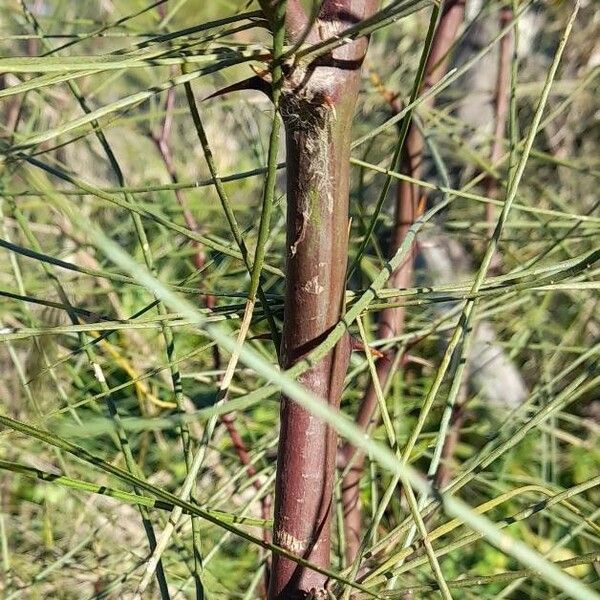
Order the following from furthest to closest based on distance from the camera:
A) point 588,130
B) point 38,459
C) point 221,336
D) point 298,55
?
point 588,130 < point 38,459 < point 298,55 < point 221,336

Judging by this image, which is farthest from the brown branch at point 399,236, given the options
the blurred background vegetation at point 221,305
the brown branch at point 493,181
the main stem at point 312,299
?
the main stem at point 312,299

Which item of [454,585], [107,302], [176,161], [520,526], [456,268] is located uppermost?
[176,161]

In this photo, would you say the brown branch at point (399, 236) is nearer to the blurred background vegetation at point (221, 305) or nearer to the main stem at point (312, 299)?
the blurred background vegetation at point (221, 305)

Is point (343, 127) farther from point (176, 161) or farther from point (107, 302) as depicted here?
point (176, 161)

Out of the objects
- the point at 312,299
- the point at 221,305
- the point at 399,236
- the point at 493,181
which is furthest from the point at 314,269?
the point at 493,181

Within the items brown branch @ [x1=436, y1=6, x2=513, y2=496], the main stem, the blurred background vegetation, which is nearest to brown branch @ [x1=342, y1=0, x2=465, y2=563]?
the blurred background vegetation

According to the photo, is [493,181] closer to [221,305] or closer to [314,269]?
[221,305]

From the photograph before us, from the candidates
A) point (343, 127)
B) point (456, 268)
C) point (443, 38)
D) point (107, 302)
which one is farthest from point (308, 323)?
point (456, 268)

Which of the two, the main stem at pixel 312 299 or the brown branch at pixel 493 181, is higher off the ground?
the brown branch at pixel 493 181
